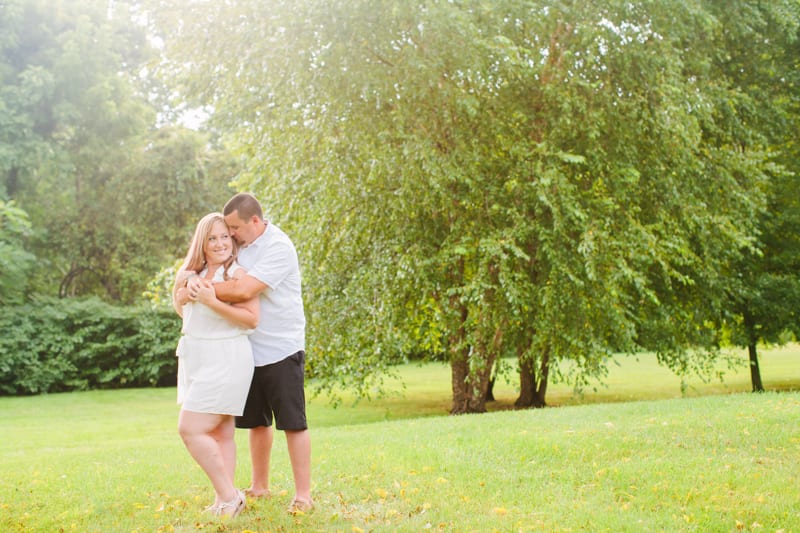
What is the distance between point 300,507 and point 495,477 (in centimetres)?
171

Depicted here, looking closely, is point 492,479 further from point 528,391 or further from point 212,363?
point 528,391

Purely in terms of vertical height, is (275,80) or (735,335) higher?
(275,80)

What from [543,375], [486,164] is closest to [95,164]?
[543,375]

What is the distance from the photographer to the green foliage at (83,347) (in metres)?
22.4

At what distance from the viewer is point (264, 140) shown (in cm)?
1389

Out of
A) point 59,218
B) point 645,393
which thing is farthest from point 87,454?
point 59,218

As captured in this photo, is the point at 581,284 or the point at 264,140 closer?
the point at 581,284

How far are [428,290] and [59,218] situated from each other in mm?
21552

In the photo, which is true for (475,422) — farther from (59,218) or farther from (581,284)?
(59,218)

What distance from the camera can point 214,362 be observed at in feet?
16.4

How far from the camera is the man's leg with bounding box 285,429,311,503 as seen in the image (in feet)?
17.0

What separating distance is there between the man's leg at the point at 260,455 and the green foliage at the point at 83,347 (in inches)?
729

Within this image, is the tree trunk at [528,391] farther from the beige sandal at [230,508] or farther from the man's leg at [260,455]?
the beige sandal at [230,508]

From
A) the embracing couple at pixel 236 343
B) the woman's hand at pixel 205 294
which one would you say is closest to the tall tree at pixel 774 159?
the embracing couple at pixel 236 343
